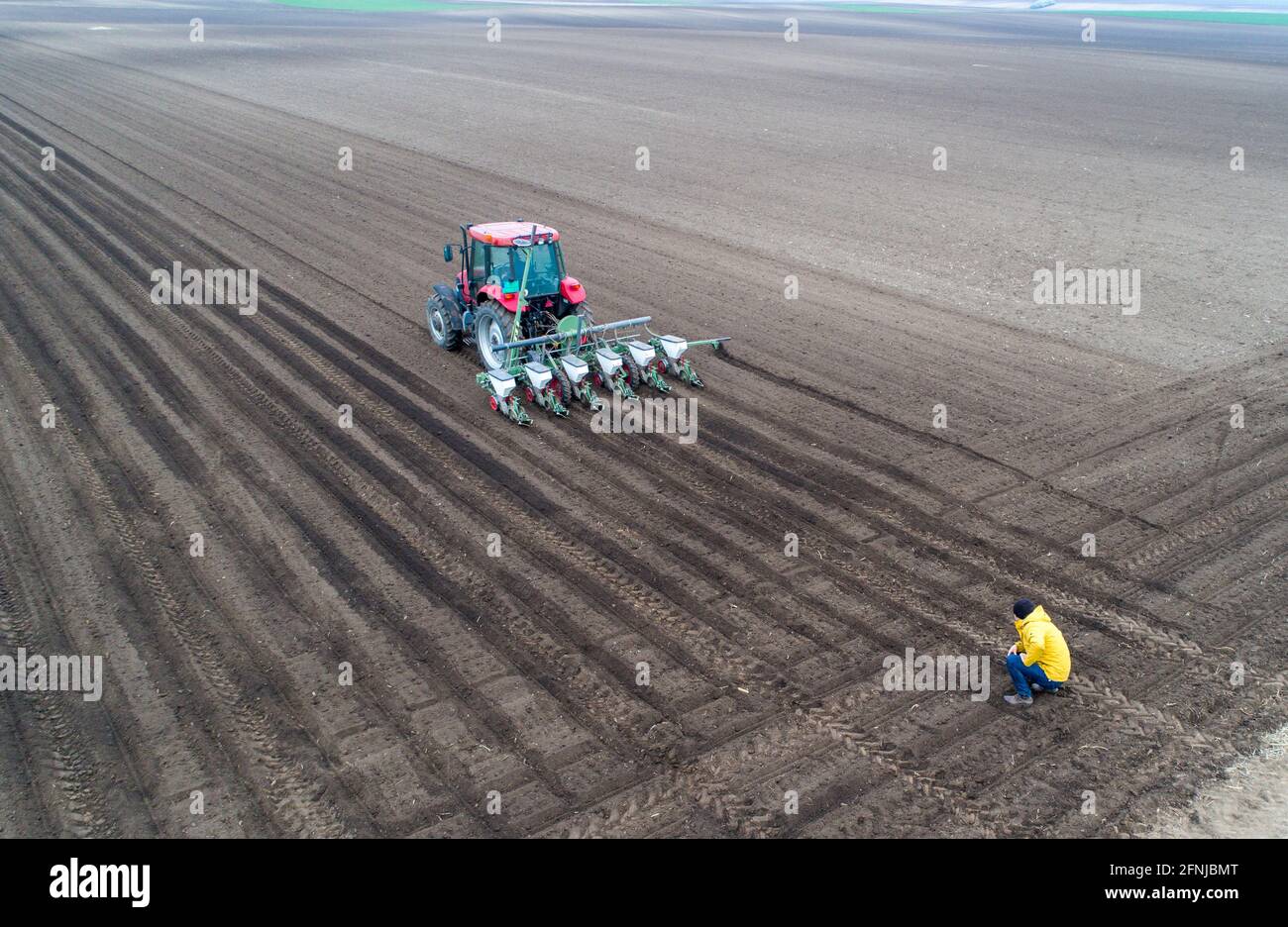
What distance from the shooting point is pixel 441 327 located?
1569 centimetres

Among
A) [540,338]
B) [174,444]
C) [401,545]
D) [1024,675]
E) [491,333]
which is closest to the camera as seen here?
[1024,675]

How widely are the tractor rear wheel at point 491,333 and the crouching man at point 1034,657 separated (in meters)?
8.14

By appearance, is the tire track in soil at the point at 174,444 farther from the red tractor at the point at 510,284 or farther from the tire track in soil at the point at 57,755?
the red tractor at the point at 510,284

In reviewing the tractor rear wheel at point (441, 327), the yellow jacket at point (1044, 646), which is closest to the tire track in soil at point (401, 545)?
the tractor rear wheel at point (441, 327)

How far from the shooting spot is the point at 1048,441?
42.3 ft

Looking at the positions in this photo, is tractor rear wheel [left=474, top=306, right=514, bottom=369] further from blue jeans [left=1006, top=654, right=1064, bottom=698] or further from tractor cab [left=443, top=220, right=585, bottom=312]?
blue jeans [left=1006, top=654, right=1064, bottom=698]

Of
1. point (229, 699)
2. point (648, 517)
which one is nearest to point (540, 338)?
point (648, 517)

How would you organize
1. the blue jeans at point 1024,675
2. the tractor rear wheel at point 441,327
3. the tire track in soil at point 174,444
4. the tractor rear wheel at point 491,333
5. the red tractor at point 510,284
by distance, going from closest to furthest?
1. the blue jeans at point 1024,675
2. the tire track in soil at point 174,444
3. the tractor rear wheel at point 491,333
4. the red tractor at point 510,284
5. the tractor rear wheel at point 441,327

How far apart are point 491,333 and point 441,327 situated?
5.06 feet

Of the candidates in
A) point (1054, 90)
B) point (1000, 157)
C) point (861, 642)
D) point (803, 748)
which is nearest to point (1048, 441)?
point (861, 642)

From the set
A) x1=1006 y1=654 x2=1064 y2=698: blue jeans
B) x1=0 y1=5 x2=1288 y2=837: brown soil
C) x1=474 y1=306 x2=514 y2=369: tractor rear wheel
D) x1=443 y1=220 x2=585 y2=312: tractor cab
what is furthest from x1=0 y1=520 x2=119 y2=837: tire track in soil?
x1=443 y1=220 x2=585 y2=312: tractor cab

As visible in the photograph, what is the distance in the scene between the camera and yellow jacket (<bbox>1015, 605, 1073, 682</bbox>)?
8.31 meters

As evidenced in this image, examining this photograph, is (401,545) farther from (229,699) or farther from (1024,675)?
(1024,675)

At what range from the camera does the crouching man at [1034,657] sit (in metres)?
8.33
